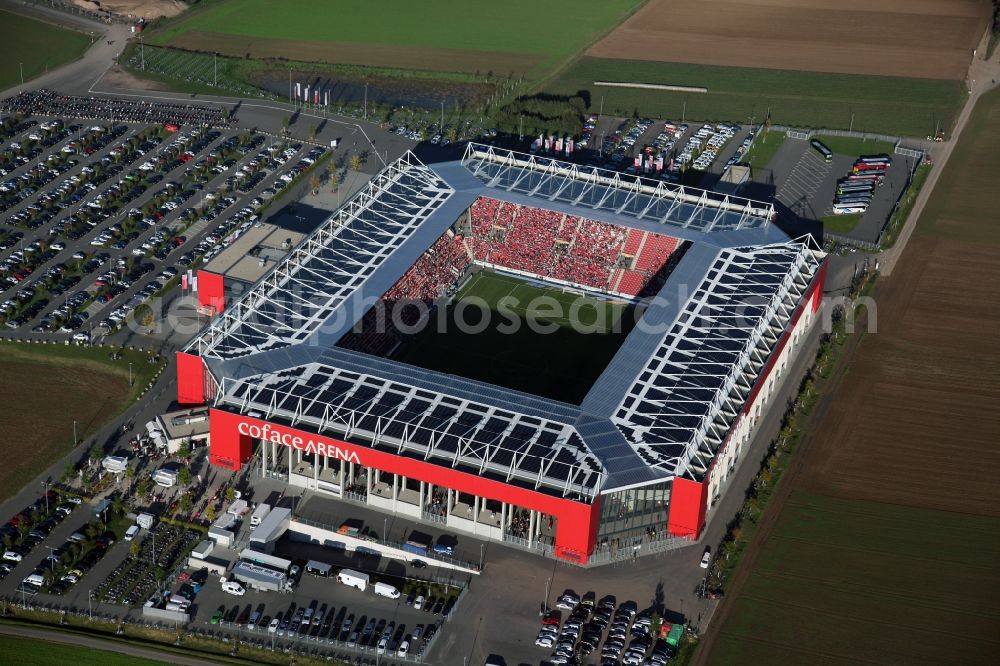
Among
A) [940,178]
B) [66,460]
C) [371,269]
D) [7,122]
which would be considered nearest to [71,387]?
[66,460]

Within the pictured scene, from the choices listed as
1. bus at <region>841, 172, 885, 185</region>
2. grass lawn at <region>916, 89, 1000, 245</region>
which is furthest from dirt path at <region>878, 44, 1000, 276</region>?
bus at <region>841, 172, 885, 185</region>

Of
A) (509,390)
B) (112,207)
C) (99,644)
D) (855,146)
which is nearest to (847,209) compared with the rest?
(855,146)

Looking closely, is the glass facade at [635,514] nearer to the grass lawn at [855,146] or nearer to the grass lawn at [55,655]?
the grass lawn at [55,655]

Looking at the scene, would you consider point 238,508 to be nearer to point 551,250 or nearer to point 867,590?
point 867,590

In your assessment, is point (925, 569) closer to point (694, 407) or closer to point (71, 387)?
point (694, 407)

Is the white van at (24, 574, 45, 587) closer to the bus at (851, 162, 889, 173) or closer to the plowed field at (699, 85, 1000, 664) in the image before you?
the plowed field at (699, 85, 1000, 664)

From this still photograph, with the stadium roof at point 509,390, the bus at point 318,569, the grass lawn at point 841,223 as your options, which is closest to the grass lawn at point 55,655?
the bus at point 318,569
